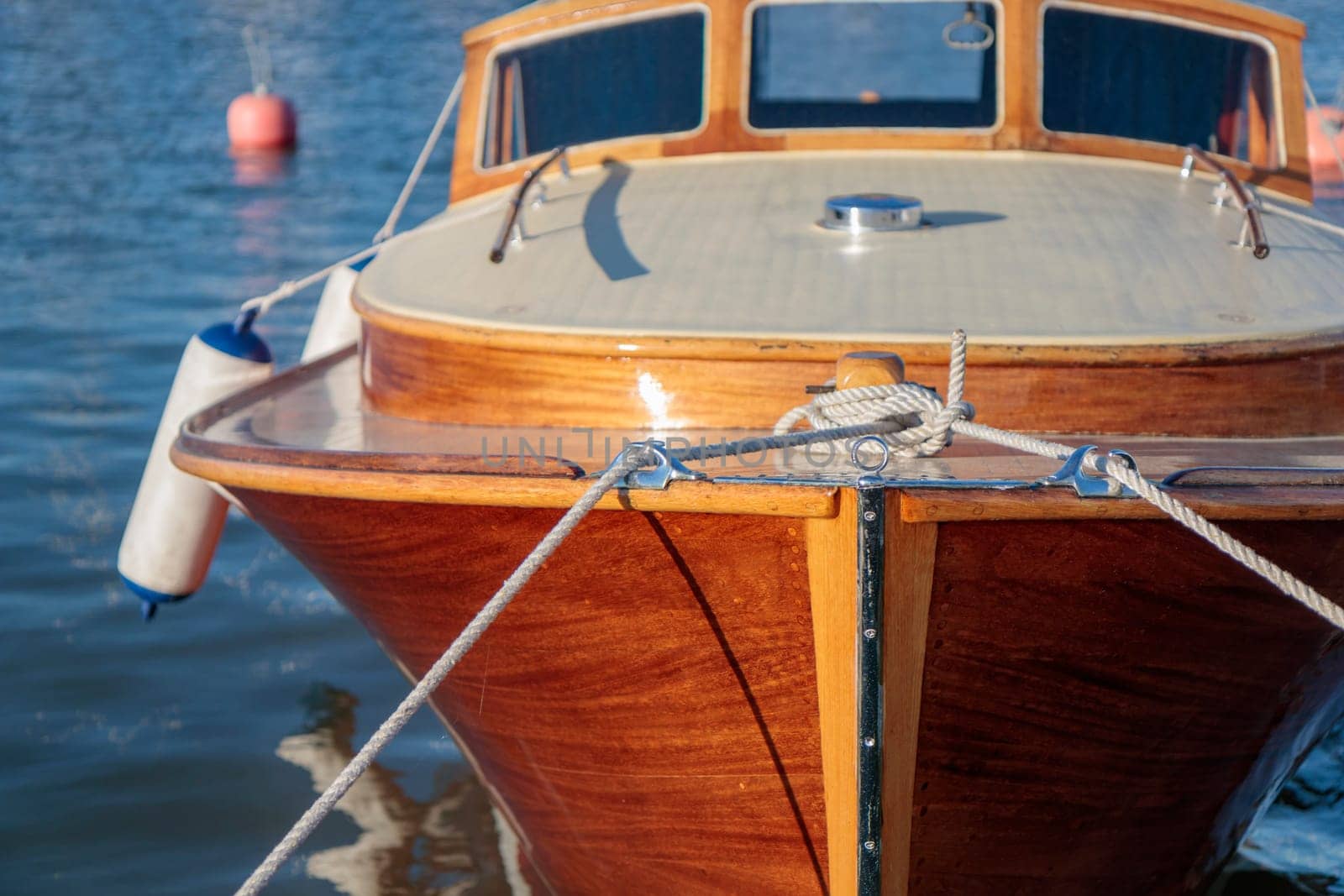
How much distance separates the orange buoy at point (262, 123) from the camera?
17.1m

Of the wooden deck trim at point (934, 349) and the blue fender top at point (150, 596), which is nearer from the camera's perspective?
the wooden deck trim at point (934, 349)

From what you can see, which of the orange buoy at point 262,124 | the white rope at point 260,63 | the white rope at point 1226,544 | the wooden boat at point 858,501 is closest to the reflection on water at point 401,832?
the wooden boat at point 858,501

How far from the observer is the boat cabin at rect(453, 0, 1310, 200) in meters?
4.61

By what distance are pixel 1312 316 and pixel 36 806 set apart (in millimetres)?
3784

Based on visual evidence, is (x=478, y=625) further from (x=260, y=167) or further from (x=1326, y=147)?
(x=260, y=167)

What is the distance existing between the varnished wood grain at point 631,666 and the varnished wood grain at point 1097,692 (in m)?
0.26

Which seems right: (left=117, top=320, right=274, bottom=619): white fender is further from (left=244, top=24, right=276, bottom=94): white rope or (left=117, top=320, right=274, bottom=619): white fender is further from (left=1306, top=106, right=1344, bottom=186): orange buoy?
(left=244, top=24, right=276, bottom=94): white rope

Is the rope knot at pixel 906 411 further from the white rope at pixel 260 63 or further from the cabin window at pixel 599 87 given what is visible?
the white rope at pixel 260 63

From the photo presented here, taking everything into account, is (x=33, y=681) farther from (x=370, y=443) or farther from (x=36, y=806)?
(x=370, y=443)

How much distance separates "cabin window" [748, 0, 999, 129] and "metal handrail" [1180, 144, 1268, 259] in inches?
23.3

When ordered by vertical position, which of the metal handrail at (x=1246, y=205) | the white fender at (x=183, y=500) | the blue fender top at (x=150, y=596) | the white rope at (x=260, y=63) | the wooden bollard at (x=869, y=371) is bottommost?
the white rope at (x=260, y=63)

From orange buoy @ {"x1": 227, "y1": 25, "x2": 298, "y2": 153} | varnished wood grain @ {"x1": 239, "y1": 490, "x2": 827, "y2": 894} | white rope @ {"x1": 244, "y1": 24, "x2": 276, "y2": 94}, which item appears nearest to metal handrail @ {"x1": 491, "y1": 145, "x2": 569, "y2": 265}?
varnished wood grain @ {"x1": 239, "y1": 490, "x2": 827, "y2": 894}

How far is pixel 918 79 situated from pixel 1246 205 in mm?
1361

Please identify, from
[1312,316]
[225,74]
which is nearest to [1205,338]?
[1312,316]
